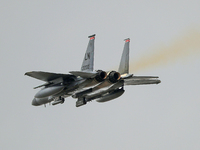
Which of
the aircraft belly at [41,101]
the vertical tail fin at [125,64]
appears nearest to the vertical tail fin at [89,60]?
the vertical tail fin at [125,64]

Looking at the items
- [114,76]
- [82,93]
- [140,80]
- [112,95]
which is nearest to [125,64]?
[140,80]

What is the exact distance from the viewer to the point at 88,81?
93.8 feet

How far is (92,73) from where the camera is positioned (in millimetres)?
27344

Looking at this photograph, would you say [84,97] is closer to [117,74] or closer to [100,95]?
[100,95]

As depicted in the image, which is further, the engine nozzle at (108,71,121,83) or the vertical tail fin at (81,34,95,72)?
the vertical tail fin at (81,34,95,72)

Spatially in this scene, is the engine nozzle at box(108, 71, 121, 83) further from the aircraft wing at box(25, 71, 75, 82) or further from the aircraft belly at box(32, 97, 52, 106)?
the aircraft belly at box(32, 97, 52, 106)

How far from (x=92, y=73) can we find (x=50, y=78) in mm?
3419

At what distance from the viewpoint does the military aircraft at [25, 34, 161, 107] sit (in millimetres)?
28042

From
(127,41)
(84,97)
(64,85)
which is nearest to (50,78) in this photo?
(64,85)

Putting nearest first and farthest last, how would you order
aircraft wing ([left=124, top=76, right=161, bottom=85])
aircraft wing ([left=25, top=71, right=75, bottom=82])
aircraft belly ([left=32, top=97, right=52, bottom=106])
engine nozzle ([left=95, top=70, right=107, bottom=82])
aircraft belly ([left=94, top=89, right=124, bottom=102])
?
1. engine nozzle ([left=95, top=70, right=107, bottom=82])
2. aircraft wing ([left=25, top=71, right=75, bottom=82])
3. aircraft wing ([left=124, top=76, right=161, bottom=85])
4. aircraft belly ([left=94, top=89, right=124, bottom=102])
5. aircraft belly ([left=32, top=97, right=52, bottom=106])

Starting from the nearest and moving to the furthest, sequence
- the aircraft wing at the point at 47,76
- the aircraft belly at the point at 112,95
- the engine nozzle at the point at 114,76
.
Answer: the engine nozzle at the point at 114,76
the aircraft wing at the point at 47,76
the aircraft belly at the point at 112,95

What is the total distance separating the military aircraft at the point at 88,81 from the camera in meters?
28.0

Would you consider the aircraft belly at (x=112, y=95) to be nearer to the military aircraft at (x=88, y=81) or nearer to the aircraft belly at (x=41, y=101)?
the military aircraft at (x=88, y=81)

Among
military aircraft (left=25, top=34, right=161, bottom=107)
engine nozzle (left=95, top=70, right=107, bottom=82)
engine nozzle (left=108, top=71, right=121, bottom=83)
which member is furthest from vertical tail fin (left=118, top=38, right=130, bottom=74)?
engine nozzle (left=95, top=70, right=107, bottom=82)
